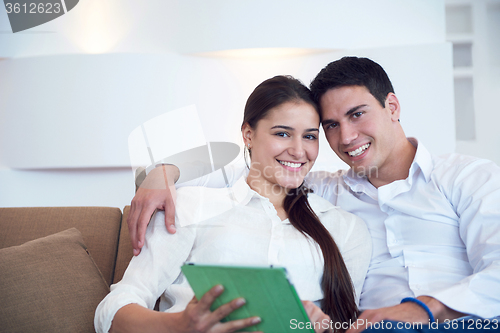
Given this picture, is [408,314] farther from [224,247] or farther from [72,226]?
[72,226]

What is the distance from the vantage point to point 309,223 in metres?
1.39

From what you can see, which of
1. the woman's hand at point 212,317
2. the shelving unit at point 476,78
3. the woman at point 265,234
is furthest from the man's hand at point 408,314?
the shelving unit at point 476,78

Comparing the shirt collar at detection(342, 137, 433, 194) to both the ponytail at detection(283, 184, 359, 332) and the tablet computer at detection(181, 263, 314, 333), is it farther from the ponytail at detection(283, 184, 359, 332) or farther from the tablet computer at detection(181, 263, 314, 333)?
the tablet computer at detection(181, 263, 314, 333)

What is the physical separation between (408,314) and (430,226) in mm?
422

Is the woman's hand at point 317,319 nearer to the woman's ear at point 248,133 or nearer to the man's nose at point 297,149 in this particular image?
the man's nose at point 297,149

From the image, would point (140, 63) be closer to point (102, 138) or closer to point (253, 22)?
point (102, 138)

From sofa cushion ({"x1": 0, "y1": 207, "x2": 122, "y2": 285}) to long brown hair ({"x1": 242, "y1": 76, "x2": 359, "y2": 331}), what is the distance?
0.73 meters

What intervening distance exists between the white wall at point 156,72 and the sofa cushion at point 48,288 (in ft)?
6.44

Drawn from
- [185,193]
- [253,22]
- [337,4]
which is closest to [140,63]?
[253,22]

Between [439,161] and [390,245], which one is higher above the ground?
[439,161]

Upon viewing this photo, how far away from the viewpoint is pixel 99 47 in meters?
3.35

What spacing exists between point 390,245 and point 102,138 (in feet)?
8.38

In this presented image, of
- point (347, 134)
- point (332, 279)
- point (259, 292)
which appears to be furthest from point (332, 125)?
point (259, 292)

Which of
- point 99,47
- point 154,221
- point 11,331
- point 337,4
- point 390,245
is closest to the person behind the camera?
point 11,331
